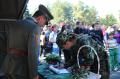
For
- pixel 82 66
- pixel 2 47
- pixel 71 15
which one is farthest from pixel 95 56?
pixel 71 15

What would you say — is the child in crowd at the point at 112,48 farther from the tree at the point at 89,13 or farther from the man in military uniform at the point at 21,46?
the tree at the point at 89,13

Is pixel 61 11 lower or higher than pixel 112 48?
higher

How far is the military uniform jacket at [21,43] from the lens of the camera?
5102 mm

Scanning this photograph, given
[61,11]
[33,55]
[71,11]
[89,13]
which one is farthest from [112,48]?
[61,11]

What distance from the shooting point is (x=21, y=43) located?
5172mm

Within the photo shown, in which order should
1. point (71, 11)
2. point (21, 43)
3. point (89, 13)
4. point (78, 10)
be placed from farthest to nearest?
point (71, 11) → point (78, 10) → point (89, 13) → point (21, 43)

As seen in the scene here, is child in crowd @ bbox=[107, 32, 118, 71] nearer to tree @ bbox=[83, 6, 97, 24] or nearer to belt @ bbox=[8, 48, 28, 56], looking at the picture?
belt @ bbox=[8, 48, 28, 56]

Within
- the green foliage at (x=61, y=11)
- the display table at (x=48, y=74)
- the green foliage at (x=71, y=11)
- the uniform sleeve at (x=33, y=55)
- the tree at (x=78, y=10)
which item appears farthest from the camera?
the green foliage at (x=61, y=11)

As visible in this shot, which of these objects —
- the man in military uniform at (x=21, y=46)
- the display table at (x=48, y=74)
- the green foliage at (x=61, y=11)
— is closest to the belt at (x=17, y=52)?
the man in military uniform at (x=21, y=46)

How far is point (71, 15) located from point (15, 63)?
253 ft

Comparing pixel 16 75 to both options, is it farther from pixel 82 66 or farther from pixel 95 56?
pixel 95 56

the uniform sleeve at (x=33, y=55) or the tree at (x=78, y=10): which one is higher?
the tree at (x=78, y=10)

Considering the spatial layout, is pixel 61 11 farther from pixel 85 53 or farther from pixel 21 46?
pixel 21 46

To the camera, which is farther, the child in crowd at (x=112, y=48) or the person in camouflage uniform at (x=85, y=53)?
the child in crowd at (x=112, y=48)
